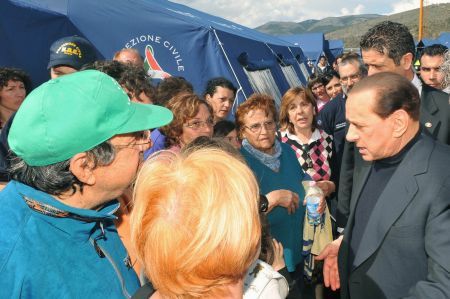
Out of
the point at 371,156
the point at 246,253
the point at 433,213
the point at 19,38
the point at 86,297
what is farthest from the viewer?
the point at 19,38

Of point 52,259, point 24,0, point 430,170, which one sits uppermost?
point 24,0

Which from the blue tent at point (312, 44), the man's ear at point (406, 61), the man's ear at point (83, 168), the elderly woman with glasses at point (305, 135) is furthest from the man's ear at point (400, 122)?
the blue tent at point (312, 44)

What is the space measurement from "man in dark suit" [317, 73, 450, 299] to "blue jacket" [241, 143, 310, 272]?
564 millimetres

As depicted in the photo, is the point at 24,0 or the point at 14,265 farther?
the point at 24,0

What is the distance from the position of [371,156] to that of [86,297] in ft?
5.10

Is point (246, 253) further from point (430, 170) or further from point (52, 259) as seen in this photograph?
point (430, 170)

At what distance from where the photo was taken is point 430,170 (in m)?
1.86

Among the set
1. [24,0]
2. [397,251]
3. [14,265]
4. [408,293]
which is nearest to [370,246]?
[397,251]

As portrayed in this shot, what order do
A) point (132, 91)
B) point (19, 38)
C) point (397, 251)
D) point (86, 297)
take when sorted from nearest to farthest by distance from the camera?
point (86, 297) → point (397, 251) → point (132, 91) → point (19, 38)

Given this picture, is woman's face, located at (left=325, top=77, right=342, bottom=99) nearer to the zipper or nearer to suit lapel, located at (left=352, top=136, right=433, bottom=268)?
suit lapel, located at (left=352, top=136, right=433, bottom=268)

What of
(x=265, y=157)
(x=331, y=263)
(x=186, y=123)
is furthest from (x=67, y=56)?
(x=331, y=263)

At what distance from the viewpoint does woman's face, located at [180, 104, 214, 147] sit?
2.78 m

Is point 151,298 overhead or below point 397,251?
overhead

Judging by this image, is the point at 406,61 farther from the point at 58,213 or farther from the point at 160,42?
the point at 160,42
